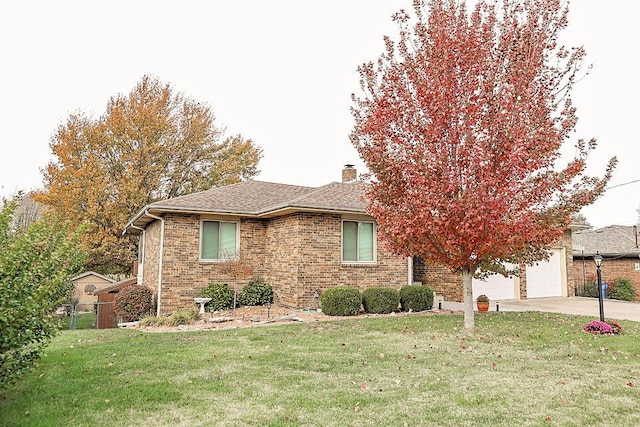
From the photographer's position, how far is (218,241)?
1434cm

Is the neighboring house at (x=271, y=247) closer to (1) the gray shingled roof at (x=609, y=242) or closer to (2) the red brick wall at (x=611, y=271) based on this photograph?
(2) the red brick wall at (x=611, y=271)

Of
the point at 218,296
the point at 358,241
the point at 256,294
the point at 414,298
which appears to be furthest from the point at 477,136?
the point at 218,296

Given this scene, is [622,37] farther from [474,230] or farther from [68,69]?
[68,69]

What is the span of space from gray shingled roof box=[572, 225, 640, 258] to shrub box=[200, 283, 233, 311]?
61.1 ft

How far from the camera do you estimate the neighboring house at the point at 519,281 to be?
1644cm

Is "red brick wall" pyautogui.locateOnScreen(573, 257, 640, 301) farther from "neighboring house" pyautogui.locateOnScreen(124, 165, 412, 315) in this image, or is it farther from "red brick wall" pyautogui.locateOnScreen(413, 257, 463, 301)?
"neighboring house" pyautogui.locateOnScreen(124, 165, 412, 315)

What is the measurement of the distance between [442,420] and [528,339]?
16.4 feet

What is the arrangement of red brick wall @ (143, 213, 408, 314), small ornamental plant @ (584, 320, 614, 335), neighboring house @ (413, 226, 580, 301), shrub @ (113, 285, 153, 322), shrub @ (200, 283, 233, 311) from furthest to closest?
neighboring house @ (413, 226, 580, 301), shrub @ (113, 285, 153, 322), shrub @ (200, 283, 233, 311), red brick wall @ (143, 213, 408, 314), small ornamental plant @ (584, 320, 614, 335)

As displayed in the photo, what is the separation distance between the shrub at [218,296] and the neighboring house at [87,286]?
11644 millimetres

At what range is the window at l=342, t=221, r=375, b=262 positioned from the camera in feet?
46.3

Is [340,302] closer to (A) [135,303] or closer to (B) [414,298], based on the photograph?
(B) [414,298]

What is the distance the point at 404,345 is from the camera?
309 inches

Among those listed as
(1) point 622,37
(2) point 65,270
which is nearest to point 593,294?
(1) point 622,37

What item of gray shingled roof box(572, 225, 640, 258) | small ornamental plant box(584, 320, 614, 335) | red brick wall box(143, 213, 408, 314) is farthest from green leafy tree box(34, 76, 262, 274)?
small ornamental plant box(584, 320, 614, 335)
